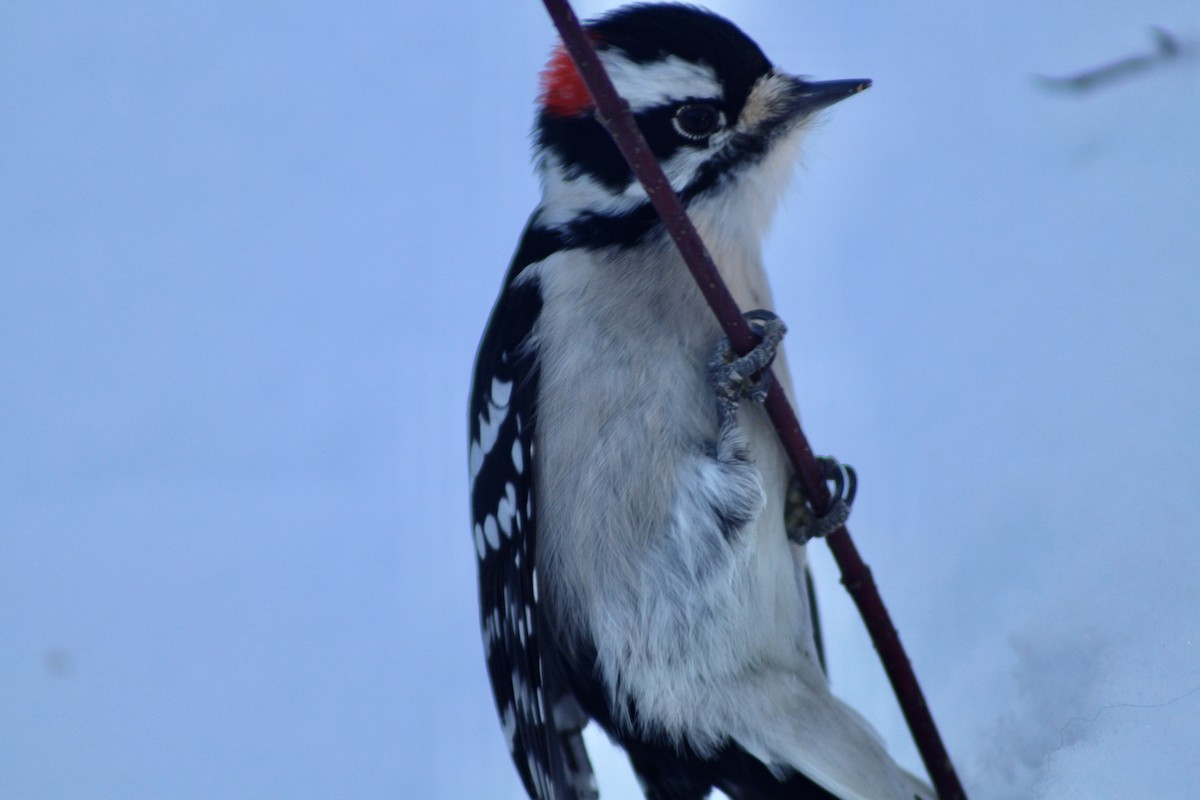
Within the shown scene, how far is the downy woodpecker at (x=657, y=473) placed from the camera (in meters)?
1.30

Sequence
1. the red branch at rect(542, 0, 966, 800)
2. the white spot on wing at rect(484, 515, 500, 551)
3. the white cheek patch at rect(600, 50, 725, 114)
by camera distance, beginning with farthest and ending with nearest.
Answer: the white spot on wing at rect(484, 515, 500, 551), the white cheek patch at rect(600, 50, 725, 114), the red branch at rect(542, 0, 966, 800)

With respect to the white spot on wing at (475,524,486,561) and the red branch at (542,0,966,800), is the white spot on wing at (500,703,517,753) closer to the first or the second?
the white spot on wing at (475,524,486,561)

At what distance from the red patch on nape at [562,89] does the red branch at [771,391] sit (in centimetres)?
47

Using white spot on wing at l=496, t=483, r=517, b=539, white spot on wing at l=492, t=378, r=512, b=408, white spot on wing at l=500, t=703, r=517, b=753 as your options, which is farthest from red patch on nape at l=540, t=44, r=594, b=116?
white spot on wing at l=500, t=703, r=517, b=753

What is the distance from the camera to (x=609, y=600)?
136 cm

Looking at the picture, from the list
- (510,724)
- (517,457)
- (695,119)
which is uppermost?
(695,119)

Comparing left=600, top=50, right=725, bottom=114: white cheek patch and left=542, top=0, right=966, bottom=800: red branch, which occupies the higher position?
left=600, top=50, right=725, bottom=114: white cheek patch

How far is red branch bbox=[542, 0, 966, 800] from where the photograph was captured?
0.96 metres

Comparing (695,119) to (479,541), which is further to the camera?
(479,541)

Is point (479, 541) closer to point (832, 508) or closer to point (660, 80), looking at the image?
point (832, 508)

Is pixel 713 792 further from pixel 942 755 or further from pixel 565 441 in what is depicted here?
pixel 565 441

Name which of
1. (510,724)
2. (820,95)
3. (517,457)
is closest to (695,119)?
(820,95)

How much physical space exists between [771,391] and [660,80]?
489mm

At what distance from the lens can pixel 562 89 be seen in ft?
4.95
